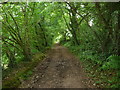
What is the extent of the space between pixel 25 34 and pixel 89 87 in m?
6.37

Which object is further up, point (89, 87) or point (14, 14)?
point (14, 14)

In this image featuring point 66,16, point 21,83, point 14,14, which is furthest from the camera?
point 66,16

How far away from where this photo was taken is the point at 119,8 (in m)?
5.76

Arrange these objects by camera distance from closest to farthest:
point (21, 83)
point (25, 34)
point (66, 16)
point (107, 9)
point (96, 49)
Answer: point (21, 83) → point (107, 9) → point (25, 34) → point (96, 49) → point (66, 16)

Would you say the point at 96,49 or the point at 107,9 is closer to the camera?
the point at 107,9

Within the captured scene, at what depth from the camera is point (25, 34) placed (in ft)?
27.6

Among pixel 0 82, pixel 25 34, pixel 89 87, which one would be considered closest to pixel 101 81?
pixel 89 87

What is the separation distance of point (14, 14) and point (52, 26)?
12.2 meters

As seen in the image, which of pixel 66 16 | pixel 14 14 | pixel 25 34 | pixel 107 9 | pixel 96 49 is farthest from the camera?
pixel 66 16

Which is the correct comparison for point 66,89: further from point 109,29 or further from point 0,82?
point 109,29

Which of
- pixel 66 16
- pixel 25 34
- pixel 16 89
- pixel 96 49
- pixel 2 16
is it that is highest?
pixel 66 16

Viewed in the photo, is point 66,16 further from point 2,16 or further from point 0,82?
point 0,82

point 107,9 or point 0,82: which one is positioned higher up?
point 107,9

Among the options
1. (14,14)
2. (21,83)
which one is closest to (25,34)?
(14,14)
